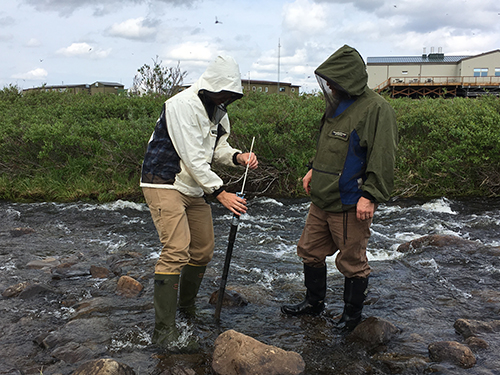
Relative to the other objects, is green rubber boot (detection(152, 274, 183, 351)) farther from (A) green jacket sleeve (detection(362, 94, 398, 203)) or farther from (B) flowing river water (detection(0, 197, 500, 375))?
(A) green jacket sleeve (detection(362, 94, 398, 203))

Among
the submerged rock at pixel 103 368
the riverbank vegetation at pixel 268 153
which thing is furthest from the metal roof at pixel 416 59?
the submerged rock at pixel 103 368

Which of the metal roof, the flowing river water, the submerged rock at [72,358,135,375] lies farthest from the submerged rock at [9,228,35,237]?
the metal roof

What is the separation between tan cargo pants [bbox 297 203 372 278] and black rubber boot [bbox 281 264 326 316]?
0.26ft

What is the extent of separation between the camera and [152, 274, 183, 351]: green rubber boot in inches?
141

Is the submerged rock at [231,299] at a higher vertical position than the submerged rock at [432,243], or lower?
lower

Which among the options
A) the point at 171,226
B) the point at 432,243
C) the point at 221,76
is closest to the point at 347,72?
the point at 221,76

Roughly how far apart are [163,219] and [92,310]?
155cm

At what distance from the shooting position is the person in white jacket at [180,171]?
11.3 feet

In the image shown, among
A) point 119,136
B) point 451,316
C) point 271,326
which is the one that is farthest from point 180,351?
point 119,136

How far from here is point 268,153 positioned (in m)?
10.6

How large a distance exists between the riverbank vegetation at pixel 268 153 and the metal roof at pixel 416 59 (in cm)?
3585

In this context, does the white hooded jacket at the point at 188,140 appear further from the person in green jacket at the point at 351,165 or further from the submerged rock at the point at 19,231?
the submerged rock at the point at 19,231

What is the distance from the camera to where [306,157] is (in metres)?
10.5

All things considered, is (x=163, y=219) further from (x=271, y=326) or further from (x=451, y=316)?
(x=451, y=316)
